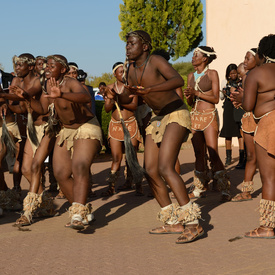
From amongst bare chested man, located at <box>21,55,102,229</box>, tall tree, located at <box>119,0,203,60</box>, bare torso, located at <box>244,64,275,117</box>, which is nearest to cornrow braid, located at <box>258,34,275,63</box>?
bare torso, located at <box>244,64,275,117</box>

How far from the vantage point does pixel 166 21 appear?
38.9 metres

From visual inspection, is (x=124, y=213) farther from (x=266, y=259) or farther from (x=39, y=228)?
(x=266, y=259)

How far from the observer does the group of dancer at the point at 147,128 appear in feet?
18.2

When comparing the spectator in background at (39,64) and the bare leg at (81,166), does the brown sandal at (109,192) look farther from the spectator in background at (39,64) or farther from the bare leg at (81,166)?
the bare leg at (81,166)

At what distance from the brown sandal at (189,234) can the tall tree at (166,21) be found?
110 feet

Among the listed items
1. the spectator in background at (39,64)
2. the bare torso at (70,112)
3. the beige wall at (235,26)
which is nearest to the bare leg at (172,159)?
the bare torso at (70,112)

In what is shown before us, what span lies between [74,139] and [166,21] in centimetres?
3368

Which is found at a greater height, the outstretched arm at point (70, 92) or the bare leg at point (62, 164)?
the outstretched arm at point (70, 92)

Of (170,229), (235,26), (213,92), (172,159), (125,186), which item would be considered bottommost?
A: (125,186)

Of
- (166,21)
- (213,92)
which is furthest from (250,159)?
(166,21)

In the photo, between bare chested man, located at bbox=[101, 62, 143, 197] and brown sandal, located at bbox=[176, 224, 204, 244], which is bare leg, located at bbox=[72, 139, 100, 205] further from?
bare chested man, located at bbox=[101, 62, 143, 197]

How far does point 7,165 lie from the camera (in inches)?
539

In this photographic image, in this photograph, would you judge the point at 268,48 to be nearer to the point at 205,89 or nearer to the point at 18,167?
the point at 205,89

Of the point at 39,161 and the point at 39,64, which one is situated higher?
the point at 39,64
